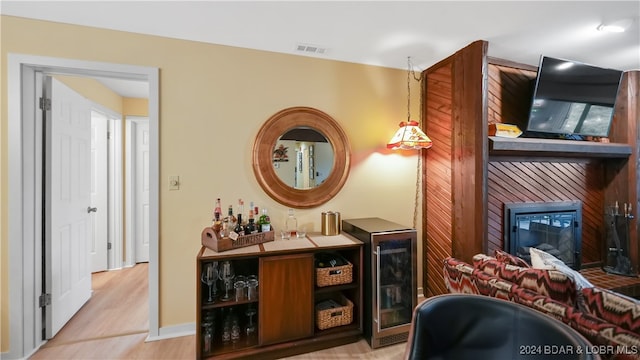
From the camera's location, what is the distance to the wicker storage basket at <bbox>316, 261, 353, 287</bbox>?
1.98 m

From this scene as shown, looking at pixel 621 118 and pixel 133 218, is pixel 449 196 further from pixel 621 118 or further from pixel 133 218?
pixel 133 218

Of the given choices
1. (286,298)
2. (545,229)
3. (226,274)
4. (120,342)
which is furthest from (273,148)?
(545,229)

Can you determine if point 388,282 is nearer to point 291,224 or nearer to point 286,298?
point 286,298

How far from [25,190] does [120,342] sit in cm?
131

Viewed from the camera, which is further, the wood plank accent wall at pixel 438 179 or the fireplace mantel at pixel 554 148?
the wood plank accent wall at pixel 438 179

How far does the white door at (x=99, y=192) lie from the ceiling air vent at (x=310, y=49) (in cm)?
260

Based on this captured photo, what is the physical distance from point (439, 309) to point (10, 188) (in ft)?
9.18

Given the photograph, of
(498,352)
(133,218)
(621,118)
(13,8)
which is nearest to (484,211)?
(498,352)

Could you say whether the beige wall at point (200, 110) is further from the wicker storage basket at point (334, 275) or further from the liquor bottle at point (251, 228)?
the wicker storage basket at point (334, 275)

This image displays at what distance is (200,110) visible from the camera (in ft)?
7.08

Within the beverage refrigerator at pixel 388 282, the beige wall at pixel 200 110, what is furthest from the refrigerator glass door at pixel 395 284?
the beige wall at pixel 200 110

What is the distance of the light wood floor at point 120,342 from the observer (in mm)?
1883

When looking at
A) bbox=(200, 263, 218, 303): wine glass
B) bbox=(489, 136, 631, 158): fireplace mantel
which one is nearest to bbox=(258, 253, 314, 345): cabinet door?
bbox=(200, 263, 218, 303): wine glass

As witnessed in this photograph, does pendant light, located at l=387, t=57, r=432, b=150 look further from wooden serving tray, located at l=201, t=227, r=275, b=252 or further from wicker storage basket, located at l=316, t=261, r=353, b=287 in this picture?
wooden serving tray, located at l=201, t=227, r=275, b=252
